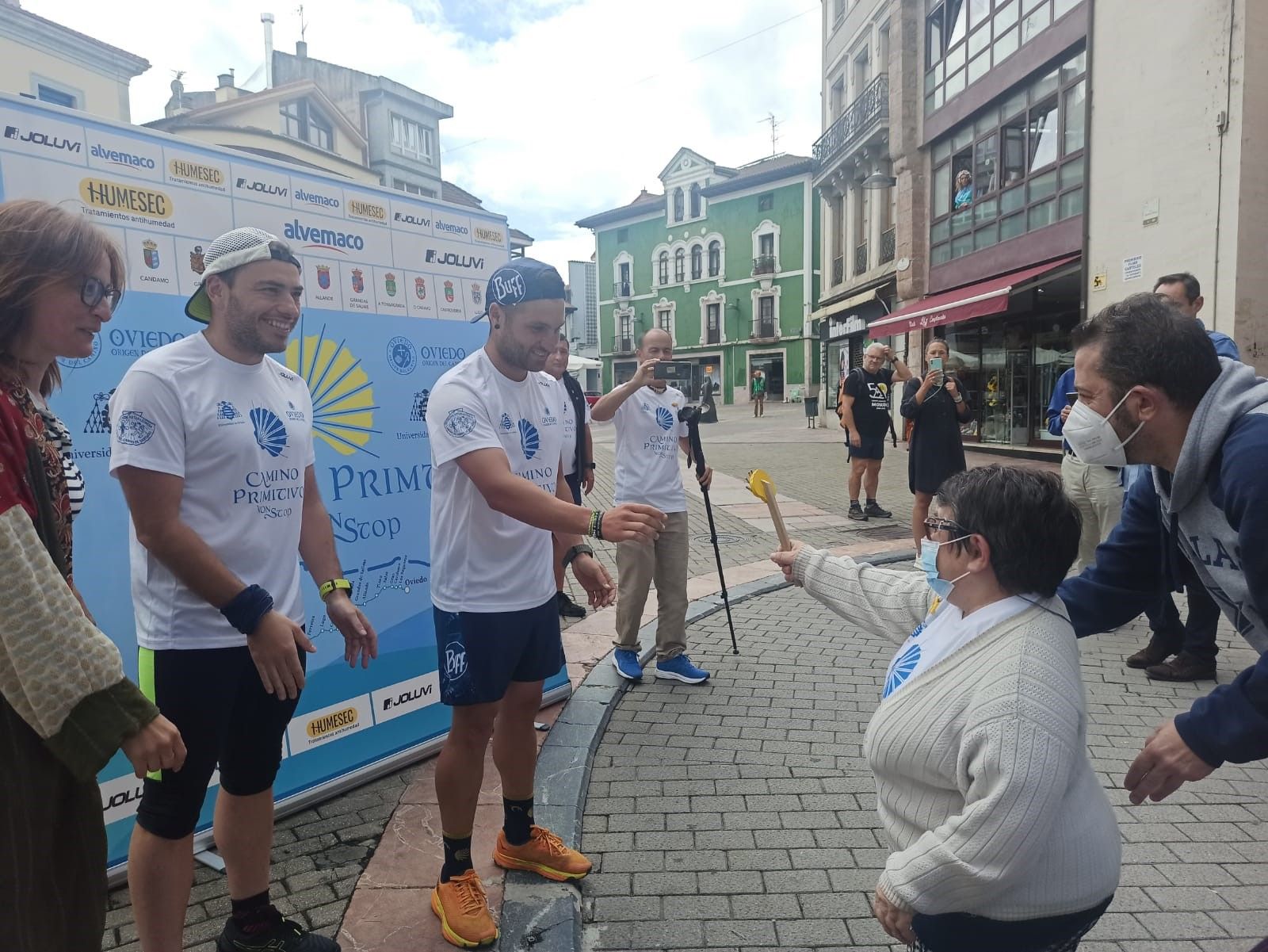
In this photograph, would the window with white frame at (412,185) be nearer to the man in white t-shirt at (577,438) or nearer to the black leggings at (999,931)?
the man in white t-shirt at (577,438)

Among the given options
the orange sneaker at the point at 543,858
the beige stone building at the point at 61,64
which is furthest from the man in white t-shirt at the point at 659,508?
the beige stone building at the point at 61,64

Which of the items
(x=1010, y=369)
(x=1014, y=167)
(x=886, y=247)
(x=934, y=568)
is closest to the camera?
(x=934, y=568)

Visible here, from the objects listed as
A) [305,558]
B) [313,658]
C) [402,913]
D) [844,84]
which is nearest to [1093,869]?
[402,913]

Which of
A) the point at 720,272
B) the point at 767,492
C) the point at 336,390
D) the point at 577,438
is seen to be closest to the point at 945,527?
the point at 767,492

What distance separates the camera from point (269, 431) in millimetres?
2291

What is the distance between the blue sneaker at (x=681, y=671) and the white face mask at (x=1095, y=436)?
3.02 meters

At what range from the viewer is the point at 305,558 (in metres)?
2.63

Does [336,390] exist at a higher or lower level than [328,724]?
higher

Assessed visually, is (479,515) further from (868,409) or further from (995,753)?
(868,409)

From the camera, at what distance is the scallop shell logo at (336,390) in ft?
10.7

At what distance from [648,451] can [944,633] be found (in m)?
3.11

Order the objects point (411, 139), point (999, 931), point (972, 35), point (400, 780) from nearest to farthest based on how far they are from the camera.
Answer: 1. point (999, 931)
2. point (400, 780)
3. point (972, 35)
4. point (411, 139)

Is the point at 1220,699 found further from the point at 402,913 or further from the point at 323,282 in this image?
the point at 323,282

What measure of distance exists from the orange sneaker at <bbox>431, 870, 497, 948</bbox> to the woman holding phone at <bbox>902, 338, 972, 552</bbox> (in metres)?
5.36
